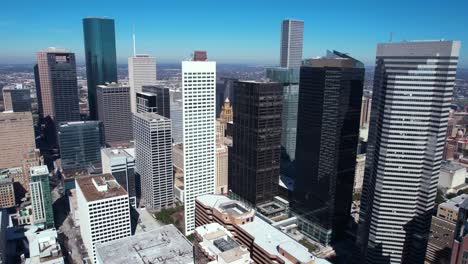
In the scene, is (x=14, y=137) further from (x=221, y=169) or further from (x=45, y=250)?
(x=221, y=169)

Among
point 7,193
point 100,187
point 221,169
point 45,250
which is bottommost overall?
point 45,250

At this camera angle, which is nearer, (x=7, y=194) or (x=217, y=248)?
(x=217, y=248)

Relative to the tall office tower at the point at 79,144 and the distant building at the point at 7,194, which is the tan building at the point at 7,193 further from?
the tall office tower at the point at 79,144

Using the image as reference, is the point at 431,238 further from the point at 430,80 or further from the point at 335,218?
the point at 430,80

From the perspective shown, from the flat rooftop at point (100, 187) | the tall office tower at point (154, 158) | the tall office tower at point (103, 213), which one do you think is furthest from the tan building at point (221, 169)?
the tall office tower at point (103, 213)

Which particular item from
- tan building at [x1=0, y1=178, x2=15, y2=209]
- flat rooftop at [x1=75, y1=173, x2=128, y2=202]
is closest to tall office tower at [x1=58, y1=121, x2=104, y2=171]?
tan building at [x1=0, y1=178, x2=15, y2=209]

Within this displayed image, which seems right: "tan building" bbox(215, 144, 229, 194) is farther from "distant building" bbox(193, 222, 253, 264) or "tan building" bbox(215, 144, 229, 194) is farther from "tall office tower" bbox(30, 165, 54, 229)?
"distant building" bbox(193, 222, 253, 264)

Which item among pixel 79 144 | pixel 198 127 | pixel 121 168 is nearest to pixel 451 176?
pixel 198 127
